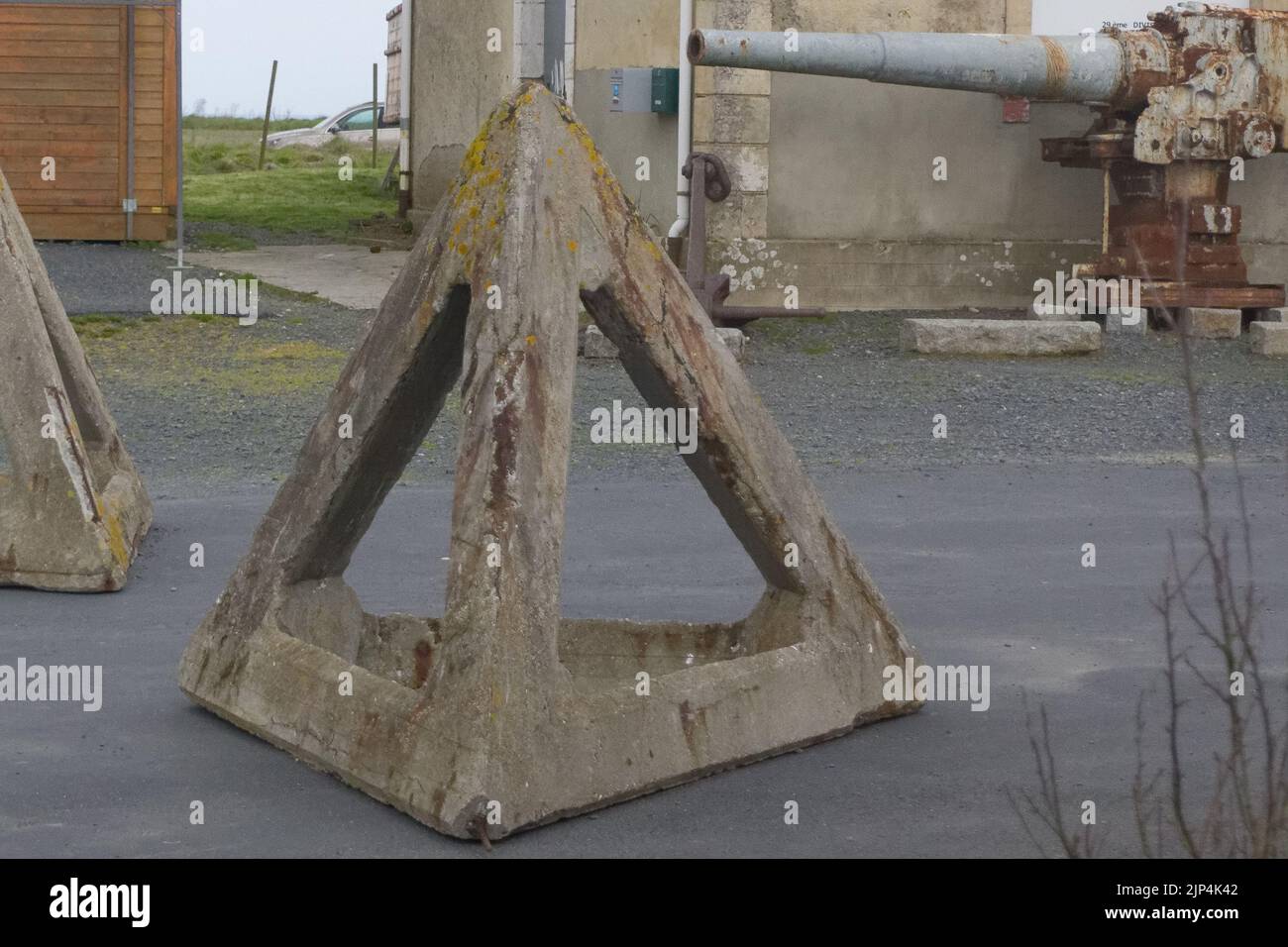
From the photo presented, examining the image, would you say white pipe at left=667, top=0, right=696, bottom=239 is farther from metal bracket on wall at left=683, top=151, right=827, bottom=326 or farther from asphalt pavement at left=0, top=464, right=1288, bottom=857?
asphalt pavement at left=0, top=464, right=1288, bottom=857

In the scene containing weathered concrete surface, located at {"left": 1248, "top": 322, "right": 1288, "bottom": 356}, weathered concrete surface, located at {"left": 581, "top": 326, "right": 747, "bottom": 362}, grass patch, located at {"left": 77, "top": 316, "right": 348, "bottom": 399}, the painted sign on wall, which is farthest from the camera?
the painted sign on wall

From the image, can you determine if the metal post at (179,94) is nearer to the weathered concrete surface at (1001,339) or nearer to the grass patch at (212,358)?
the grass patch at (212,358)

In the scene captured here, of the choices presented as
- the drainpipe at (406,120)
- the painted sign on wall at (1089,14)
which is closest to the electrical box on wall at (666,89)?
the painted sign on wall at (1089,14)

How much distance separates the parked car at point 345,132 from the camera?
3164cm

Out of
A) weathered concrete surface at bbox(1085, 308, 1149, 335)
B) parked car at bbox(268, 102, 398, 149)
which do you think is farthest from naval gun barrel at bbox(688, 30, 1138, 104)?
parked car at bbox(268, 102, 398, 149)

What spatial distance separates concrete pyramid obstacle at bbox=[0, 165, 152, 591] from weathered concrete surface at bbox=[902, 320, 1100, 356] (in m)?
6.85

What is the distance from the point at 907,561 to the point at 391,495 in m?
2.17

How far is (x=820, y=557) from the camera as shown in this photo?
430cm

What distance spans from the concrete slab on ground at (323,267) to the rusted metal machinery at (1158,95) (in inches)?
153

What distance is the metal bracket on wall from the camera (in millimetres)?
11445

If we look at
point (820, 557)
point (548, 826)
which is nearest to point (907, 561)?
point (820, 557)

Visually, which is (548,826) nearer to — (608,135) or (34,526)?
(34,526)

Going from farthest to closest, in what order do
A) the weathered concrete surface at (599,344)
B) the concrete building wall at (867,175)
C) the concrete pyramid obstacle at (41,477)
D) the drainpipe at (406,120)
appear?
1. the drainpipe at (406,120)
2. the concrete building wall at (867,175)
3. the weathered concrete surface at (599,344)
4. the concrete pyramid obstacle at (41,477)

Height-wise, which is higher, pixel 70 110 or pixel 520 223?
pixel 70 110
